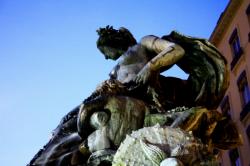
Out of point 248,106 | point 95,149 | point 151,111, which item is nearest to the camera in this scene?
point 95,149

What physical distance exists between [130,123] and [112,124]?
14 cm

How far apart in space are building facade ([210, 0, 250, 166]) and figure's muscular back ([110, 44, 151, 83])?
1911cm

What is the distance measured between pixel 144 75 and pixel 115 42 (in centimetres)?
93

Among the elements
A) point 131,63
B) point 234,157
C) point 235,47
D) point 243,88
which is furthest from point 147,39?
point 235,47

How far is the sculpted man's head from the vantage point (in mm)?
5008

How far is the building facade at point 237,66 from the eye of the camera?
79.8 ft

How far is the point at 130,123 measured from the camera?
150 inches

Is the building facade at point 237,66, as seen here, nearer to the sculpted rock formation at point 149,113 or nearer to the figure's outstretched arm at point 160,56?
the sculpted rock formation at point 149,113

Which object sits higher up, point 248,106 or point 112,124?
point 248,106

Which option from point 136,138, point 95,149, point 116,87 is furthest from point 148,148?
point 116,87

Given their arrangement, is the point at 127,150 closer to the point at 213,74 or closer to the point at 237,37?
the point at 213,74

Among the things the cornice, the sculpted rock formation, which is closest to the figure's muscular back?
the sculpted rock formation

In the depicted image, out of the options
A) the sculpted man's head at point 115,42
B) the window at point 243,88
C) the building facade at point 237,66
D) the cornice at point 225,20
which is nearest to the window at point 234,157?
the building facade at point 237,66

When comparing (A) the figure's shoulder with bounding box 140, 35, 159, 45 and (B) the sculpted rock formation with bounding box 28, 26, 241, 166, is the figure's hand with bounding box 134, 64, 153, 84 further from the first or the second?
(A) the figure's shoulder with bounding box 140, 35, 159, 45
